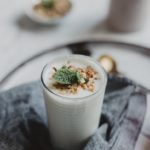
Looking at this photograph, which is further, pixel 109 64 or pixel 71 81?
pixel 109 64

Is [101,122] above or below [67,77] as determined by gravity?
below

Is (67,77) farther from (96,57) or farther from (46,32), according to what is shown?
(46,32)

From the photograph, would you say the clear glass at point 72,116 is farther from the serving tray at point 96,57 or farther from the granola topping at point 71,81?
the serving tray at point 96,57

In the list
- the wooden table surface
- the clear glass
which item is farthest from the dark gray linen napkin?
the wooden table surface

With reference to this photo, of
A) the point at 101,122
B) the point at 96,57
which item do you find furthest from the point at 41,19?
the point at 101,122

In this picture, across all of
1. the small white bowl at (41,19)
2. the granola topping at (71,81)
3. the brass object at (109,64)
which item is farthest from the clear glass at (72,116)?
the small white bowl at (41,19)

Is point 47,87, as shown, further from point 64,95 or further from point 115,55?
point 115,55

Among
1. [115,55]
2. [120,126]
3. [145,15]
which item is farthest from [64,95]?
[145,15]
